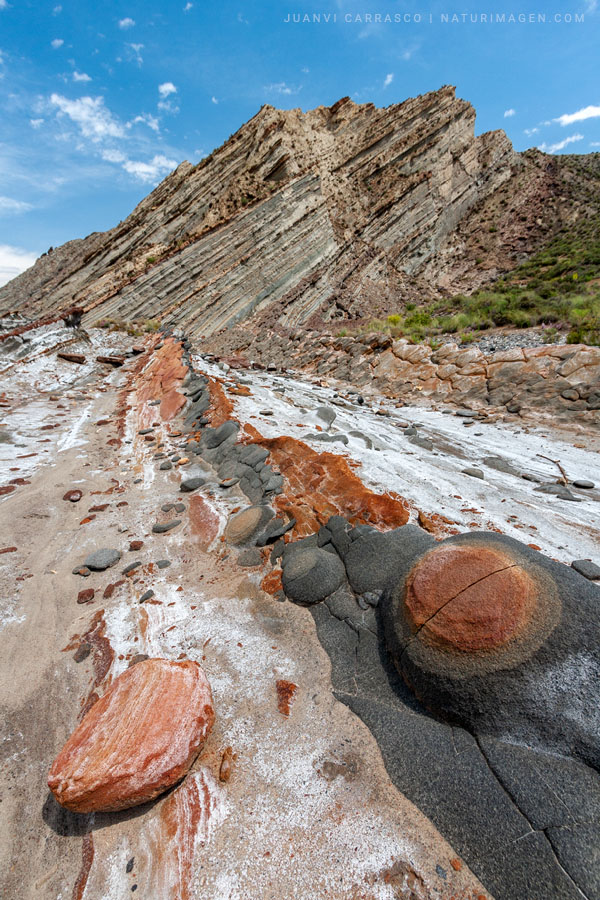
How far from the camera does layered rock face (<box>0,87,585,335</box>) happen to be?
1853 cm

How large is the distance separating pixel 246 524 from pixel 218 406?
3.81 m

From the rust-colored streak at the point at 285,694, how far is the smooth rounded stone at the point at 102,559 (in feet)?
7.31

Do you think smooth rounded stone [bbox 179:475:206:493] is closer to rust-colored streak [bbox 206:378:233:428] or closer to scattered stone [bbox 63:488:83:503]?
scattered stone [bbox 63:488:83:503]

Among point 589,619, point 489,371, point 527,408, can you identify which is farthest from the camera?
point 489,371

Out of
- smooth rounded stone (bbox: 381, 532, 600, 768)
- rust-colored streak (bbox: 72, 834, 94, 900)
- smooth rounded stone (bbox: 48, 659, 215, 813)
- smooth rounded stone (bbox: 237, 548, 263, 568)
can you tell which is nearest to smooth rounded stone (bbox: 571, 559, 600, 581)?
smooth rounded stone (bbox: 381, 532, 600, 768)

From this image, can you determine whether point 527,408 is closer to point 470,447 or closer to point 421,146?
point 470,447

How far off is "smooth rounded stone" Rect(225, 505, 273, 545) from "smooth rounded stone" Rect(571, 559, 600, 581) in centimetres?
274

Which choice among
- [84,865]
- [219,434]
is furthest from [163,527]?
[84,865]

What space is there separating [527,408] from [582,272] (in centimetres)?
1314

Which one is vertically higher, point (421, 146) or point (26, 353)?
point (421, 146)

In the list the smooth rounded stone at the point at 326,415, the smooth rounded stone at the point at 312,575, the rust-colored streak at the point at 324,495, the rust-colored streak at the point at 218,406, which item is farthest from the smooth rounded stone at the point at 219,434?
the smooth rounded stone at the point at 312,575

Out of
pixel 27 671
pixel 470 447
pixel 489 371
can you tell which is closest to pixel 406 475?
pixel 470 447

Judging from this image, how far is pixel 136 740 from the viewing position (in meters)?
2.00

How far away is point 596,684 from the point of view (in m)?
1.86
